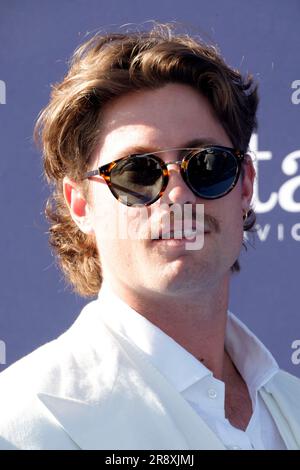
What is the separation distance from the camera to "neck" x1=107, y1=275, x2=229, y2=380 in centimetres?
170

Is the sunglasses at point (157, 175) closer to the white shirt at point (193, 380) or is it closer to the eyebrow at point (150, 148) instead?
the eyebrow at point (150, 148)

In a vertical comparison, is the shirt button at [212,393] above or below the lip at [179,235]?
below

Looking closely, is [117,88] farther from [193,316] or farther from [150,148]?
[193,316]

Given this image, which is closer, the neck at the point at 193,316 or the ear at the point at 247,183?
the neck at the point at 193,316

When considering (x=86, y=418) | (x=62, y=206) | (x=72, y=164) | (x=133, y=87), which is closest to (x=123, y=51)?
(x=133, y=87)

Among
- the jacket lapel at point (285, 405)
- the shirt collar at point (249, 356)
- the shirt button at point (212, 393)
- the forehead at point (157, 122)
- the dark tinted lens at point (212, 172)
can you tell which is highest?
the forehead at point (157, 122)

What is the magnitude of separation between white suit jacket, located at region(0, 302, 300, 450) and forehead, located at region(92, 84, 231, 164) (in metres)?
0.43

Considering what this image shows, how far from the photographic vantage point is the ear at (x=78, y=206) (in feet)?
6.12

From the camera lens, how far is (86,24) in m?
3.01

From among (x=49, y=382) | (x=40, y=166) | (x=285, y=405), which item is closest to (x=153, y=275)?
(x=49, y=382)

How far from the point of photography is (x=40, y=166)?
3.04 metres

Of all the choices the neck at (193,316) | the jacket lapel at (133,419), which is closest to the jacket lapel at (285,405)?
the neck at (193,316)

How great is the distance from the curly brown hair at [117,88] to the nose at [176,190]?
230 millimetres

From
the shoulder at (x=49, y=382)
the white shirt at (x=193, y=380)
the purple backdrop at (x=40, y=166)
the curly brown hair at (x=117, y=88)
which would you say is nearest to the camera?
the shoulder at (x=49, y=382)
